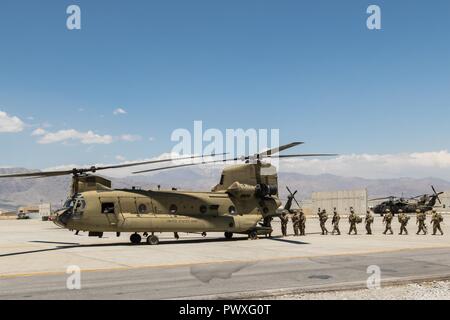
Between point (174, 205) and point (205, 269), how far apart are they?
30.0ft

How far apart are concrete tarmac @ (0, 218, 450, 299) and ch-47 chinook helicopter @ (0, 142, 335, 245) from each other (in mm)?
1181

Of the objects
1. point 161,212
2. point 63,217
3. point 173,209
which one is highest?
point 173,209

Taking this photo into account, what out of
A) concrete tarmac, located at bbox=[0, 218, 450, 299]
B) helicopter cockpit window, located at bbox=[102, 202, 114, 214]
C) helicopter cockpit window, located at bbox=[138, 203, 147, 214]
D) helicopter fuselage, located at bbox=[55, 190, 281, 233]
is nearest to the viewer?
concrete tarmac, located at bbox=[0, 218, 450, 299]

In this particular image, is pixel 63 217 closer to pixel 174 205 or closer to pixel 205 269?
pixel 174 205

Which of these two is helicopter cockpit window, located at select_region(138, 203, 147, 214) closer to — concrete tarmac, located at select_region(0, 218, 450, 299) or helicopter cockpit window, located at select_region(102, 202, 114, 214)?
helicopter cockpit window, located at select_region(102, 202, 114, 214)

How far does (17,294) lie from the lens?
1009cm

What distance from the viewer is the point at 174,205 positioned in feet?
74.2

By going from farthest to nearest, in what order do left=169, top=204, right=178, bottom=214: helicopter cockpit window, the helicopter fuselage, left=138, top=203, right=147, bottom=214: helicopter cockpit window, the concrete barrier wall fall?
1. the concrete barrier wall
2. left=169, top=204, right=178, bottom=214: helicopter cockpit window
3. left=138, top=203, right=147, bottom=214: helicopter cockpit window
4. the helicopter fuselage

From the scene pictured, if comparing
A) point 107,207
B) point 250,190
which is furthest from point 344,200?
point 107,207

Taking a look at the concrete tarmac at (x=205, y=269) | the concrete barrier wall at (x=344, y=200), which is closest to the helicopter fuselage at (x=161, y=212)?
the concrete tarmac at (x=205, y=269)

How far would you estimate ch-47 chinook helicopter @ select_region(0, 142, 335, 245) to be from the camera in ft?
68.0

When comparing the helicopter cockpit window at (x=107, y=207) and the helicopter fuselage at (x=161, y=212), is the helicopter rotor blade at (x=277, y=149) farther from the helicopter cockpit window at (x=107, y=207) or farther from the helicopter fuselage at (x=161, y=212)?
the helicopter cockpit window at (x=107, y=207)

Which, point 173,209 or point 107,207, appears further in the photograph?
point 173,209

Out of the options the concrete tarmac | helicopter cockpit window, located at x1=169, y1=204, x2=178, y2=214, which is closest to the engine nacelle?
helicopter cockpit window, located at x1=169, y1=204, x2=178, y2=214
